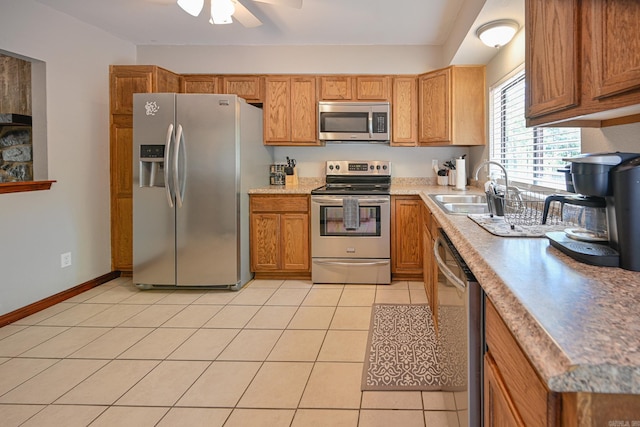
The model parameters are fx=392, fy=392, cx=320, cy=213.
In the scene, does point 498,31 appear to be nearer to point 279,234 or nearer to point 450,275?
point 450,275

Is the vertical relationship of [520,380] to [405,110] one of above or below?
below

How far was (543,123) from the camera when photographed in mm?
1572

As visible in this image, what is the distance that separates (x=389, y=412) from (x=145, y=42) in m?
4.39

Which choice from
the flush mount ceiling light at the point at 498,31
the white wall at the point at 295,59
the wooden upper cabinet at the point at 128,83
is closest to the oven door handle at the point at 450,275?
the flush mount ceiling light at the point at 498,31

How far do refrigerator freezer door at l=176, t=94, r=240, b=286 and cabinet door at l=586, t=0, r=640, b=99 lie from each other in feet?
9.39

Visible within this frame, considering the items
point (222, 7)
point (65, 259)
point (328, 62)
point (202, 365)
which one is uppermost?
point (328, 62)

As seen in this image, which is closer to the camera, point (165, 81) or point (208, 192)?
point (208, 192)

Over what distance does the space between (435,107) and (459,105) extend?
23 cm

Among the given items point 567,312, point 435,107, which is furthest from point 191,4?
point 567,312

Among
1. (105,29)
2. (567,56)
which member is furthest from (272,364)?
(105,29)

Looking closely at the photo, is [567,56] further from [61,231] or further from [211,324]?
[61,231]

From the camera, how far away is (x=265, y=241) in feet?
13.0

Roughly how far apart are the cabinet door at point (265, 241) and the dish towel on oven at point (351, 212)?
2.24 feet

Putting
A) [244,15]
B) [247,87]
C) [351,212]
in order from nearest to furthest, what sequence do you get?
1. [244,15]
2. [351,212]
3. [247,87]
